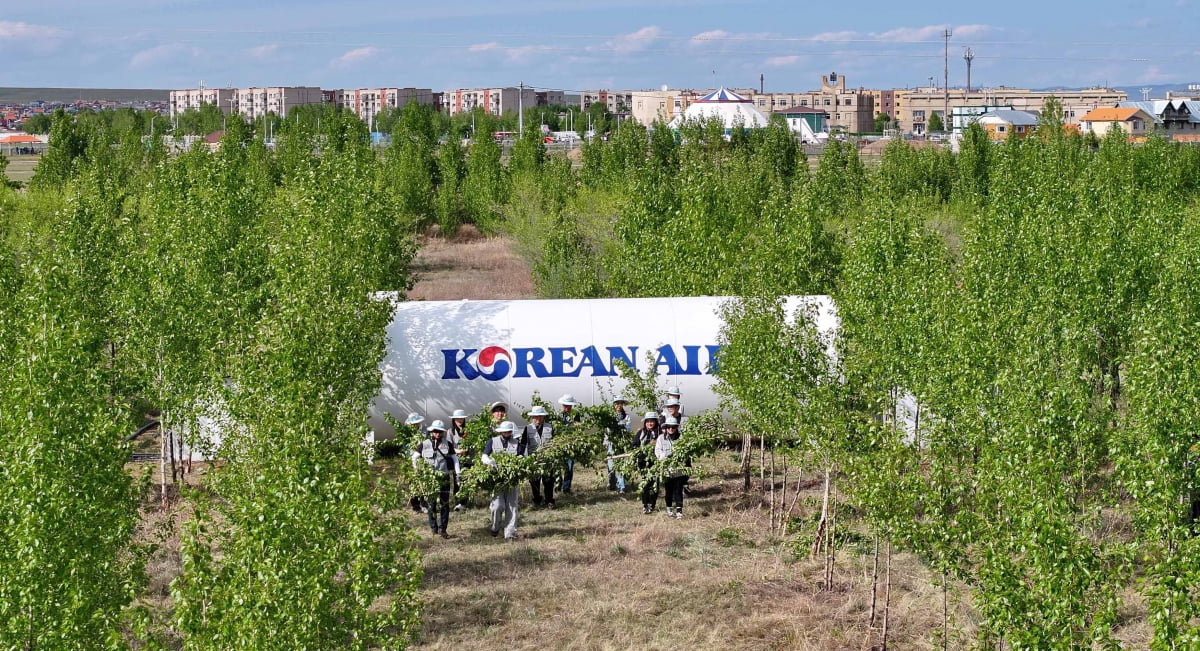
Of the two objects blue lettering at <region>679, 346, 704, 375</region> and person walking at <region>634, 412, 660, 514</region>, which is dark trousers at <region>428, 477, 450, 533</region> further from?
blue lettering at <region>679, 346, 704, 375</region>

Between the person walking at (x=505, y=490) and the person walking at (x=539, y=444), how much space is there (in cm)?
37

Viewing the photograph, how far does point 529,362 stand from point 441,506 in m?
6.28

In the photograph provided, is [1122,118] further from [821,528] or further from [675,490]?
[821,528]

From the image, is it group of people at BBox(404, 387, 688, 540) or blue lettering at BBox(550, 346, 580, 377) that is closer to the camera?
group of people at BBox(404, 387, 688, 540)

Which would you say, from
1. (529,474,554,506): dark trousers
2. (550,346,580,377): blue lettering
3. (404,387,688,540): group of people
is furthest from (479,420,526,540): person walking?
(550,346,580,377): blue lettering

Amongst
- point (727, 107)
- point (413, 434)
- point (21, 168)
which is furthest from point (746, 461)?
point (727, 107)

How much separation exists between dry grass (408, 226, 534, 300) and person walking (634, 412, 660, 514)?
2308 centimetres

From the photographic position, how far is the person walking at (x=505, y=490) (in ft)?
72.8

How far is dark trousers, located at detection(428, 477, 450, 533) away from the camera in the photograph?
2212 centimetres

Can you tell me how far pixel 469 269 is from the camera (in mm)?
61000

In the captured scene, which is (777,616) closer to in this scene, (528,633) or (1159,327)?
(528,633)

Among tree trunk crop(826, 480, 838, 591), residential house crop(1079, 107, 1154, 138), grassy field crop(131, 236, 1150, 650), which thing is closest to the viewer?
grassy field crop(131, 236, 1150, 650)

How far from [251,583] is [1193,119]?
490 ft

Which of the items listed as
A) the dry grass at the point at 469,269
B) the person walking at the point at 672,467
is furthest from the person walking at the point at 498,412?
the dry grass at the point at 469,269
